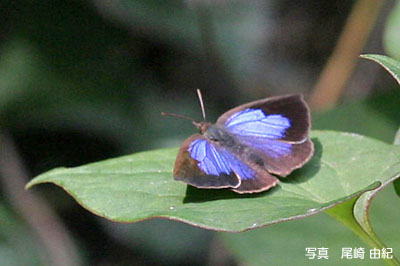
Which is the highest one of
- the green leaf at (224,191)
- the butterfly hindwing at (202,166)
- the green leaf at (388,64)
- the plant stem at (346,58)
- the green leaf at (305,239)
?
the green leaf at (388,64)

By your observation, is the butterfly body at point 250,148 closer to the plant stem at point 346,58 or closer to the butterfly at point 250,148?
the butterfly at point 250,148

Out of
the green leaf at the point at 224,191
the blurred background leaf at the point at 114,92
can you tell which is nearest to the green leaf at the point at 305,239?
the blurred background leaf at the point at 114,92

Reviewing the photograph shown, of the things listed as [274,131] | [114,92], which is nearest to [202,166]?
[274,131]

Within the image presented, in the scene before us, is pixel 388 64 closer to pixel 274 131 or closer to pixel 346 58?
pixel 274 131

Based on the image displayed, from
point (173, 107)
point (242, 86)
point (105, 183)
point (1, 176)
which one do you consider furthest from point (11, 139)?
point (105, 183)

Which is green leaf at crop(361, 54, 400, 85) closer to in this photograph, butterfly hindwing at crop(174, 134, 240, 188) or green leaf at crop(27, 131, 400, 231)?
green leaf at crop(27, 131, 400, 231)

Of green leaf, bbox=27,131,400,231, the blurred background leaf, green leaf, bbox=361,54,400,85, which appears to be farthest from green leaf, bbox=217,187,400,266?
green leaf, bbox=361,54,400,85

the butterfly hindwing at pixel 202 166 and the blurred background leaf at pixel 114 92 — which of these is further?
the blurred background leaf at pixel 114 92
